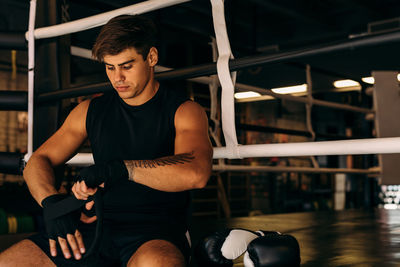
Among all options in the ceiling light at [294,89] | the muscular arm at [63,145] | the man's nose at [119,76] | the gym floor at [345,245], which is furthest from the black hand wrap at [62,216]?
the ceiling light at [294,89]

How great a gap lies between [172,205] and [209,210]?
567 centimetres

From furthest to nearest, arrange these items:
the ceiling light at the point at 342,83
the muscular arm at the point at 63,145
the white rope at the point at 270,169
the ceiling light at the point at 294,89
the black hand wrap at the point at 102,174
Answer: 1. the ceiling light at the point at 294,89
2. the ceiling light at the point at 342,83
3. the white rope at the point at 270,169
4. the muscular arm at the point at 63,145
5. the black hand wrap at the point at 102,174

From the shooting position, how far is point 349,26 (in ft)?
26.0

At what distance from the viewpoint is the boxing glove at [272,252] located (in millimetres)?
1116

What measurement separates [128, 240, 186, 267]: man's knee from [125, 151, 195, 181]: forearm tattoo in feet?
0.52

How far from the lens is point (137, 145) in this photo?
126 cm

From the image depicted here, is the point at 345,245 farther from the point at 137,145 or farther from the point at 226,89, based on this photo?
the point at 137,145

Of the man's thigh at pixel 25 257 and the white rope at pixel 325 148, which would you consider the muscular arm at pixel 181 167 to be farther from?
the man's thigh at pixel 25 257

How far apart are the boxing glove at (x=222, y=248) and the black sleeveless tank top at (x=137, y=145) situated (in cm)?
8

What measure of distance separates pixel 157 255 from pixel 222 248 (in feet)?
0.78

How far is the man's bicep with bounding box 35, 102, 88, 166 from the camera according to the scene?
140cm

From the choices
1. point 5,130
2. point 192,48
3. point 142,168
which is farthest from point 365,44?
point 5,130

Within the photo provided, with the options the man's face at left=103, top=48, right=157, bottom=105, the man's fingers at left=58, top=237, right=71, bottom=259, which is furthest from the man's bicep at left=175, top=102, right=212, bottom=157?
the man's fingers at left=58, top=237, right=71, bottom=259

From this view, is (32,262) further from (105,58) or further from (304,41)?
(304,41)
